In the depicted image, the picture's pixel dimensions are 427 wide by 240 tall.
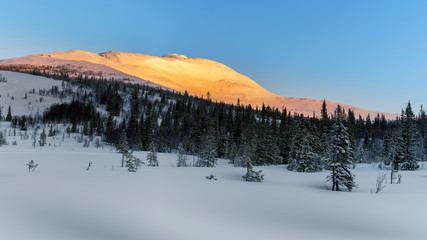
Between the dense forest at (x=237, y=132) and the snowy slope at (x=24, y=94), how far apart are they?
773cm

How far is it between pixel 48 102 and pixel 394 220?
137 m

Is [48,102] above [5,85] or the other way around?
the other way around

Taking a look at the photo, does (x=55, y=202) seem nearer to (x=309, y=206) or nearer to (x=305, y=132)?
(x=309, y=206)

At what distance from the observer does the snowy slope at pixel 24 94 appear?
104 meters

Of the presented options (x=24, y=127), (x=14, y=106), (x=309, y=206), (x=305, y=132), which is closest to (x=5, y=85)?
(x=14, y=106)

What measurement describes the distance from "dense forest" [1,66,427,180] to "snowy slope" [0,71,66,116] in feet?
25.4

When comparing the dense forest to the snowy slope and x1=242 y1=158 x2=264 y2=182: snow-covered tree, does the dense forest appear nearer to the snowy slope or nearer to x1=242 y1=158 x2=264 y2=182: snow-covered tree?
x1=242 y1=158 x2=264 y2=182: snow-covered tree

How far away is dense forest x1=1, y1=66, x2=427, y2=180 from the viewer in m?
30.7

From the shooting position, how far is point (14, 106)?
105 meters

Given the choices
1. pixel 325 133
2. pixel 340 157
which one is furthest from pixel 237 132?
pixel 340 157

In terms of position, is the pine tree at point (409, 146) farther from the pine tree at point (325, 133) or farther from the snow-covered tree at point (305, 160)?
the snow-covered tree at point (305, 160)

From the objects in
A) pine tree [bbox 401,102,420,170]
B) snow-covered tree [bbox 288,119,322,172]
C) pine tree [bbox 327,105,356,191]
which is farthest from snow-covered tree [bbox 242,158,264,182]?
pine tree [bbox 401,102,420,170]

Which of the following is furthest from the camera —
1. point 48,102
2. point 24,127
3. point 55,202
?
point 48,102

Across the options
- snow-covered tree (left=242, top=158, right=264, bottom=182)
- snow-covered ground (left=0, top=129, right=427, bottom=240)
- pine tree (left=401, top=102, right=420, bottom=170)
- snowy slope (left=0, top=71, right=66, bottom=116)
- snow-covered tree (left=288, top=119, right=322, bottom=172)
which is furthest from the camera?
snowy slope (left=0, top=71, right=66, bottom=116)
